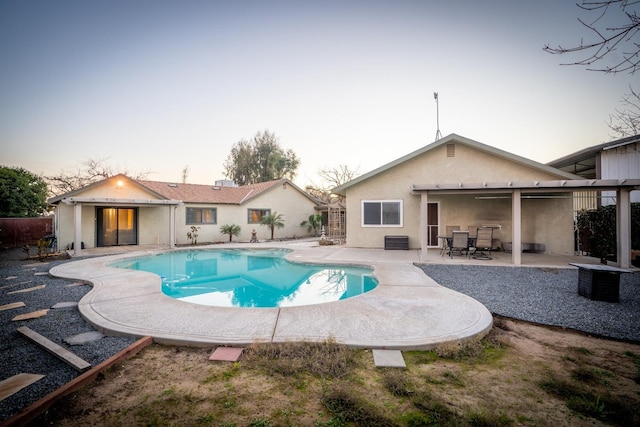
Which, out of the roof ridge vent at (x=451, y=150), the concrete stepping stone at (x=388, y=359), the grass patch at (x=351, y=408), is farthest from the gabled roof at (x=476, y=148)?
the grass patch at (x=351, y=408)

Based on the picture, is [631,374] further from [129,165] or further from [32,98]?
[129,165]

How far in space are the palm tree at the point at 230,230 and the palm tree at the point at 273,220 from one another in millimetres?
1915

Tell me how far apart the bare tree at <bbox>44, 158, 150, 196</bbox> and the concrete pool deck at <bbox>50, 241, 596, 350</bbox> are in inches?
1092

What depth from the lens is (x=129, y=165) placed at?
3064 centimetres

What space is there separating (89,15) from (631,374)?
15601mm

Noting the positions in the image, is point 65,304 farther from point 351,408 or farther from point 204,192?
point 204,192

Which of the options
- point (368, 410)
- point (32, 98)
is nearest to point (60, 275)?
point (32, 98)

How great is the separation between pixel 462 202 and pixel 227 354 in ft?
41.6

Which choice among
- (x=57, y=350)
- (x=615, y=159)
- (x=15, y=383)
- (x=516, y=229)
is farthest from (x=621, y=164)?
(x=15, y=383)

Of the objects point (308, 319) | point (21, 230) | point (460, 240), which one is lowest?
point (308, 319)

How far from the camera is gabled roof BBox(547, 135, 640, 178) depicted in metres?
10.7

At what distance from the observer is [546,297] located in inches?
235

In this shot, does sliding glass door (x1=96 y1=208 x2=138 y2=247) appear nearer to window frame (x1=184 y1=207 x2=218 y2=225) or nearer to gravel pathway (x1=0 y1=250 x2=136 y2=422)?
window frame (x1=184 y1=207 x2=218 y2=225)

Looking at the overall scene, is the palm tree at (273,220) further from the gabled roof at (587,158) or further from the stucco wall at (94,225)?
the gabled roof at (587,158)
